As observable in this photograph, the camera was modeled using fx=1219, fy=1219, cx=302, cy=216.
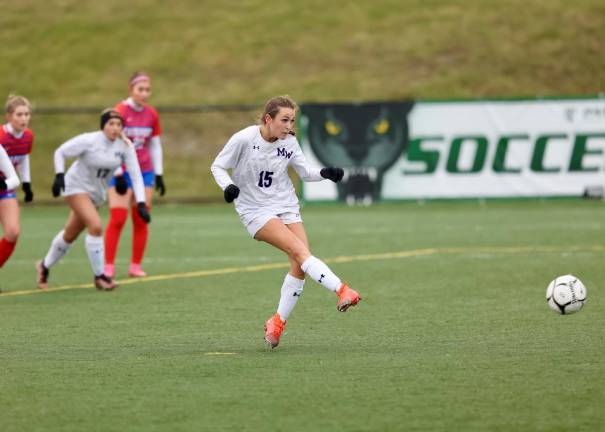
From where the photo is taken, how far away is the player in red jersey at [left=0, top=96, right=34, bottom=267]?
1205cm

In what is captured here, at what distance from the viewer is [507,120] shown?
24.1 metres

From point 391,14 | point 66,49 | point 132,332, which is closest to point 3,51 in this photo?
point 66,49

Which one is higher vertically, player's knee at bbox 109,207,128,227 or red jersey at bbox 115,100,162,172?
red jersey at bbox 115,100,162,172

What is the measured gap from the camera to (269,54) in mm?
38000

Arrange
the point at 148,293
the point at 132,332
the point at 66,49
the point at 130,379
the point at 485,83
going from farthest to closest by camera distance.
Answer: the point at 66,49
the point at 485,83
the point at 148,293
the point at 132,332
the point at 130,379

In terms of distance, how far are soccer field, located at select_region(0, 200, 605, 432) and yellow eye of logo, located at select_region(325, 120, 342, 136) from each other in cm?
709

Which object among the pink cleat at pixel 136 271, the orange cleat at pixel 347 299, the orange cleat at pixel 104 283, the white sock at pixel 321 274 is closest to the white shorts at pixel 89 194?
the orange cleat at pixel 104 283

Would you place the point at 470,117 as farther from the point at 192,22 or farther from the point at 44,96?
the point at 192,22

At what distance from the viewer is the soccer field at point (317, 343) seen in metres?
6.57

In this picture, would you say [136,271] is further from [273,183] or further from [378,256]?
[273,183]

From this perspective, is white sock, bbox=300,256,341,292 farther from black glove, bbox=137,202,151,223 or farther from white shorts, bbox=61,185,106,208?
white shorts, bbox=61,185,106,208

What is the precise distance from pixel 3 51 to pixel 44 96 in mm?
4774

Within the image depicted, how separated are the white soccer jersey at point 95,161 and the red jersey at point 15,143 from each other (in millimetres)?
333

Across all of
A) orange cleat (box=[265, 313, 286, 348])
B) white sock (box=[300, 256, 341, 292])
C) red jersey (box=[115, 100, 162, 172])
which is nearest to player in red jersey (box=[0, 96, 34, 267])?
red jersey (box=[115, 100, 162, 172])
